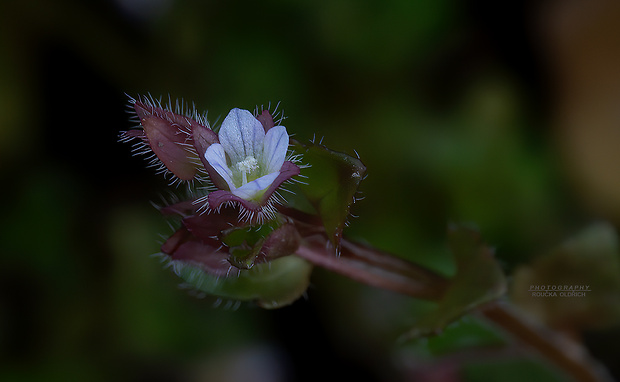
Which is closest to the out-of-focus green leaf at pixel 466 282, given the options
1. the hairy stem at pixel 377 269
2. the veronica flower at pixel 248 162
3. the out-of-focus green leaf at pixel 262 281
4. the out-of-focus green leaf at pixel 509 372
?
the hairy stem at pixel 377 269

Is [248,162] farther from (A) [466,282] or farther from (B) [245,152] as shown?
(A) [466,282]

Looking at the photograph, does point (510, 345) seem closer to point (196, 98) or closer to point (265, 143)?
point (265, 143)

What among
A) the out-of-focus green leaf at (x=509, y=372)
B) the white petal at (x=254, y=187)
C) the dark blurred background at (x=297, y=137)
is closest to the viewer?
the white petal at (x=254, y=187)

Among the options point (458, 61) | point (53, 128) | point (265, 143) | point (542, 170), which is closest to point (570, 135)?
point (542, 170)

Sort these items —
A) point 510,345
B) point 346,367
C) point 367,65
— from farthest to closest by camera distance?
point 367,65 → point 346,367 → point 510,345

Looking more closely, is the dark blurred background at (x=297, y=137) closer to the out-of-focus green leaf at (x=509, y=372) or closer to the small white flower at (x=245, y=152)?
the out-of-focus green leaf at (x=509, y=372)

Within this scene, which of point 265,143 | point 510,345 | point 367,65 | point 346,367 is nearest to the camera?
point 265,143
